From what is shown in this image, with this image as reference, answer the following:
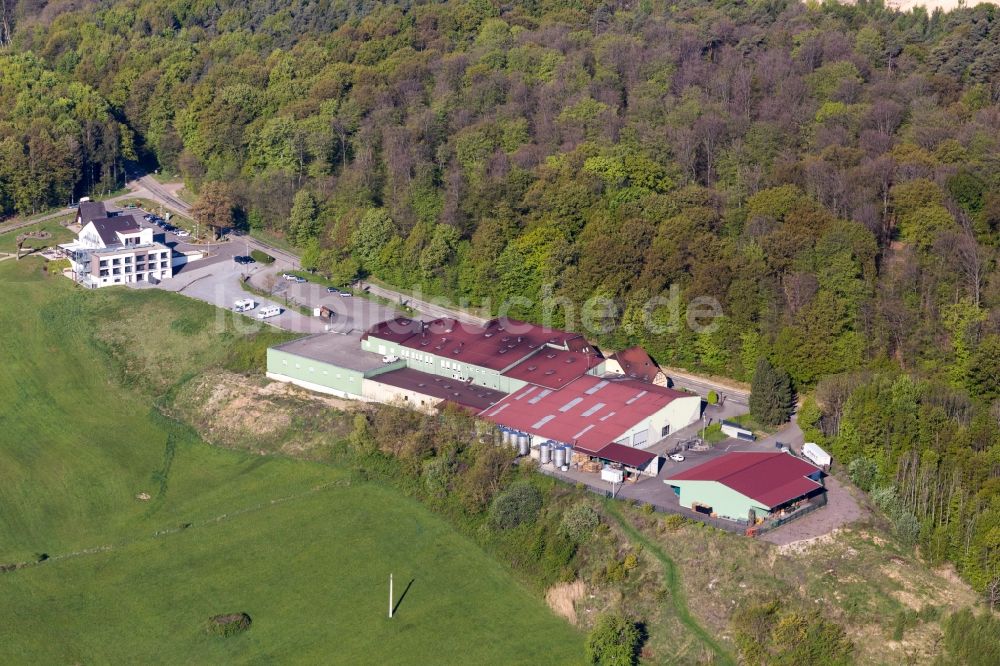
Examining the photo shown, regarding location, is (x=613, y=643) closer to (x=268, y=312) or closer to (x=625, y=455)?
(x=625, y=455)

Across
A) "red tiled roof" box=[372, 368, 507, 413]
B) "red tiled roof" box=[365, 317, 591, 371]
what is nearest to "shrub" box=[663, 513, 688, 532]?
"red tiled roof" box=[372, 368, 507, 413]

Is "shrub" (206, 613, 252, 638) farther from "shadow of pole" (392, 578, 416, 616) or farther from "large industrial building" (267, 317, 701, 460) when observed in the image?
"large industrial building" (267, 317, 701, 460)

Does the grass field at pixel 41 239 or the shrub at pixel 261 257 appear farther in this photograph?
the grass field at pixel 41 239

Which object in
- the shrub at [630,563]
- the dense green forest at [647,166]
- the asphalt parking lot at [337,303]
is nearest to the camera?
the shrub at [630,563]

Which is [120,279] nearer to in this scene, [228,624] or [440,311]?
[440,311]

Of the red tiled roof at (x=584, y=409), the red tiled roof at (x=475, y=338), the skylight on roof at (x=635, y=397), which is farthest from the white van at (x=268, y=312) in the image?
the skylight on roof at (x=635, y=397)

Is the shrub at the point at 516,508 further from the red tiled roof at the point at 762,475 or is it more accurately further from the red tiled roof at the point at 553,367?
the red tiled roof at the point at 553,367
